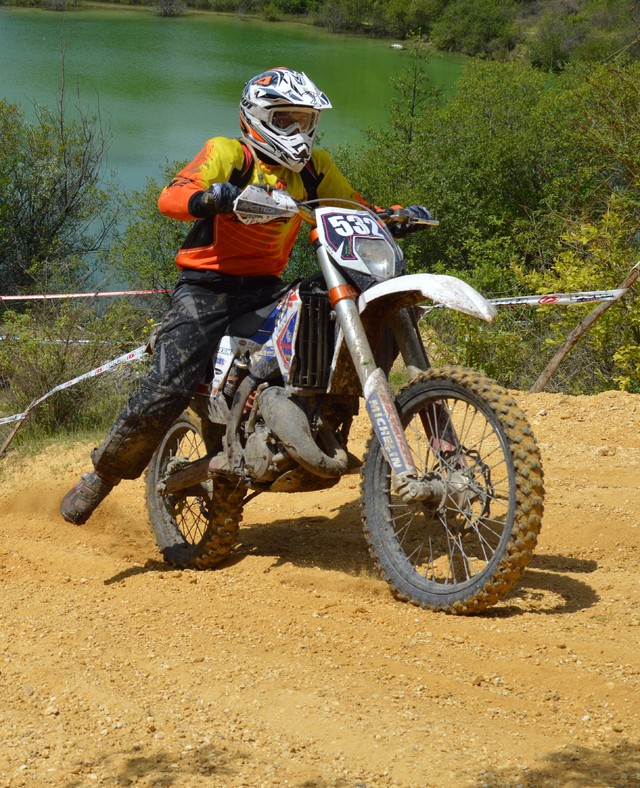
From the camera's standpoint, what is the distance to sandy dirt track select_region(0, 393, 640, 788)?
3.45 metres

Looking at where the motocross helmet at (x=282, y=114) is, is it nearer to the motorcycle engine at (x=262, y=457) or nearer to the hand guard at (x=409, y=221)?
the hand guard at (x=409, y=221)

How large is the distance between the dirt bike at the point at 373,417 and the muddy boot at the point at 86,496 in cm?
45

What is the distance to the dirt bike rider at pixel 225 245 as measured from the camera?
17.9ft

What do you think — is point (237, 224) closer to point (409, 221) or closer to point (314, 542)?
point (409, 221)

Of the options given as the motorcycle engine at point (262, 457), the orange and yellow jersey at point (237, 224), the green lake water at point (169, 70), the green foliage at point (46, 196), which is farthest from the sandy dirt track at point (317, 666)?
the green lake water at point (169, 70)

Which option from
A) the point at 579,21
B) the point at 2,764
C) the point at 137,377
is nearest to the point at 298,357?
the point at 2,764

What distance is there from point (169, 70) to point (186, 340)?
31.7m

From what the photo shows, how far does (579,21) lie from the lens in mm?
36500

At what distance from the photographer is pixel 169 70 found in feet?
116

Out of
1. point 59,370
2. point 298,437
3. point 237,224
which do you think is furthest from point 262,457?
point 59,370

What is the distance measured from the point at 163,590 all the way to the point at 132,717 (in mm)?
1824

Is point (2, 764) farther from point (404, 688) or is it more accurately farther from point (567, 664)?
point (567, 664)

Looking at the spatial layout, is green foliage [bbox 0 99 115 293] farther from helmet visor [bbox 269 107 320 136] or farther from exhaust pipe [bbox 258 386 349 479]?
Answer: exhaust pipe [bbox 258 386 349 479]

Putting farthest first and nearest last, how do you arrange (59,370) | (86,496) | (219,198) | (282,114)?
(59,370) → (86,496) → (282,114) → (219,198)
